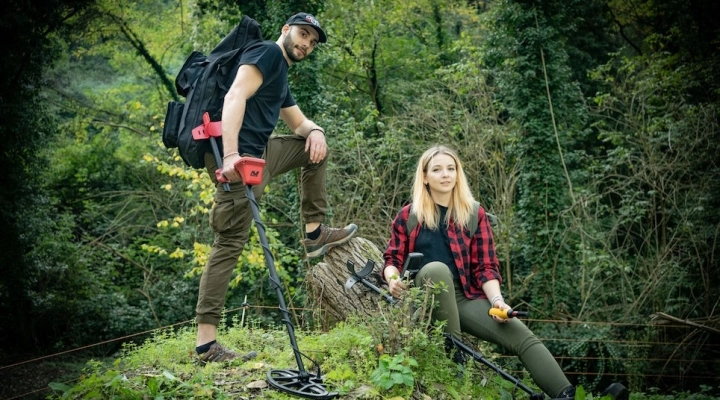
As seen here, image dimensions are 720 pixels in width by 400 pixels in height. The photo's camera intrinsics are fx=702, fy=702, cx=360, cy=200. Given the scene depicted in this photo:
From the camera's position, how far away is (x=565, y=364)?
10.5 m

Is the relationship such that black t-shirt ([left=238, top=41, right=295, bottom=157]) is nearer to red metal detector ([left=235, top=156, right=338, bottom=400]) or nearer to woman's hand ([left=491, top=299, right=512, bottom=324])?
red metal detector ([left=235, top=156, right=338, bottom=400])

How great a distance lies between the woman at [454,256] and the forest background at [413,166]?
3.76 metres

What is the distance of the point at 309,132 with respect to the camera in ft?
15.0

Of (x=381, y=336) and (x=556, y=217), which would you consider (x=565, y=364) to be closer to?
(x=556, y=217)

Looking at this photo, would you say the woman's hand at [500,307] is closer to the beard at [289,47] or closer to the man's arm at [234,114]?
the man's arm at [234,114]

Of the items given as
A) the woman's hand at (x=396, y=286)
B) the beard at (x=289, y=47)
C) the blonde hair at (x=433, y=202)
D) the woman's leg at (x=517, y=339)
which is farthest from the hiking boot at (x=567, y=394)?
the beard at (x=289, y=47)

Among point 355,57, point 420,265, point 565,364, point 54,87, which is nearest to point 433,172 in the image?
point 420,265

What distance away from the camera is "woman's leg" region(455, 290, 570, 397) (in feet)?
13.2

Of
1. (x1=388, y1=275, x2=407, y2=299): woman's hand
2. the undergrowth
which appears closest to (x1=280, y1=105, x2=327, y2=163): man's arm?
(x1=388, y1=275, x2=407, y2=299): woman's hand

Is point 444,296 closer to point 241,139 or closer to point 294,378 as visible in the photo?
point 294,378

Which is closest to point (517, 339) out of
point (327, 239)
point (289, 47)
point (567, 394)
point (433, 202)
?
point (567, 394)

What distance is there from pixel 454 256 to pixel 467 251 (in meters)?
0.10

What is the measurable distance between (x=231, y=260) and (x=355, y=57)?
1310 centimetres

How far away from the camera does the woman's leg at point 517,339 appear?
158 inches
